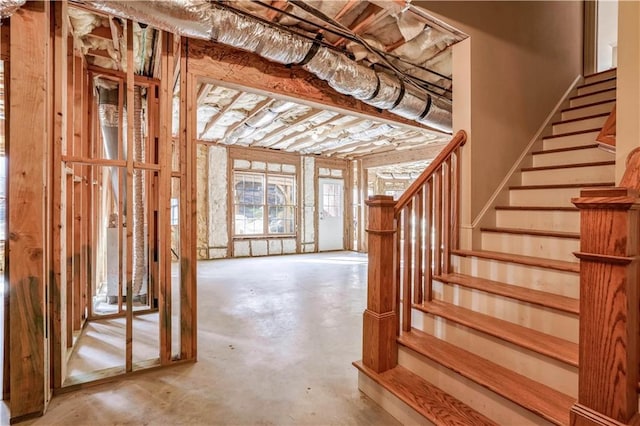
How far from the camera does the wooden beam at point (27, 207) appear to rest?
176 cm

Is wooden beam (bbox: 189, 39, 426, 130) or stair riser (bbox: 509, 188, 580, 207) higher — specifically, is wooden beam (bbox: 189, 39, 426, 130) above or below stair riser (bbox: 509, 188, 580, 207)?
above

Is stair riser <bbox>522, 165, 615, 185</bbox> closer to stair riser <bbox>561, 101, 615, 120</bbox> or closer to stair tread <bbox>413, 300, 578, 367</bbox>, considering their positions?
stair riser <bbox>561, 101, 615, 120</bbox>

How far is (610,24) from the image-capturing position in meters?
4.70

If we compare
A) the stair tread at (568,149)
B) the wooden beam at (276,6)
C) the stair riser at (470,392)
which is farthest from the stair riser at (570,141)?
the wooden beam at (276,6)

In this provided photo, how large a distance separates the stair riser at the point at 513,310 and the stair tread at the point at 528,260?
294mm

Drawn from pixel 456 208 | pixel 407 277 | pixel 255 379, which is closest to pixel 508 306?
pixel 407 277

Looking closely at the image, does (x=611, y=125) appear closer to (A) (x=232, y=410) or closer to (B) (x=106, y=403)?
(A) (x=232, y=410)

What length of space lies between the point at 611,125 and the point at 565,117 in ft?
4.59

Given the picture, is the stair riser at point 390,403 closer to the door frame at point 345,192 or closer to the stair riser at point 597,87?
the stair riser at point 597,87

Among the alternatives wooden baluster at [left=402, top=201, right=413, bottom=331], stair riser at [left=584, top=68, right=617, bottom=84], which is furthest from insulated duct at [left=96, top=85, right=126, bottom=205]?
stair riser at [left=584, top=68, right=617, bottom=84]

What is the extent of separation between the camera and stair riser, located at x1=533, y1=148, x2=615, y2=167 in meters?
2.55

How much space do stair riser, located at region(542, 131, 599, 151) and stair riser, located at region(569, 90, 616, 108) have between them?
1.92 feet

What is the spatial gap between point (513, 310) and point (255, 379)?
5.61 feet

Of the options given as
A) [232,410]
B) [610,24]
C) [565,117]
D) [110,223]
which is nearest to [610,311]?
[232,410]
